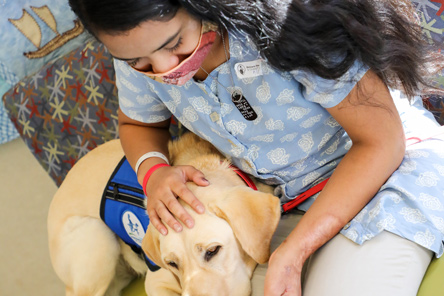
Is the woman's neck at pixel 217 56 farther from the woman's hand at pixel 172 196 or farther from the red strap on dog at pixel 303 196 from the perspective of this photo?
the red strap on dog at pixel 303 196

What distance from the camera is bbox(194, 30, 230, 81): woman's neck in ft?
3.23

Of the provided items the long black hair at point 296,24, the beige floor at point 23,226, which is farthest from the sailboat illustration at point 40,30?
the long black hair at point 296,24

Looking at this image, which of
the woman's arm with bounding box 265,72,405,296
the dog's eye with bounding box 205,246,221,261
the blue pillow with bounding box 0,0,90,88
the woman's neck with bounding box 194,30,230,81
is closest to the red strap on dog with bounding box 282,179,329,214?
the woman's arm with bounding box 265,72,405,296

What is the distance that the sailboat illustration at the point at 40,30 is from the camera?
2.00 meters

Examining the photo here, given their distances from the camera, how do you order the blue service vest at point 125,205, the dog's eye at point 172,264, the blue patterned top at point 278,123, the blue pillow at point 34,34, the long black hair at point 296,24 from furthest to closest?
the blue pillow at point 34,34 → the blue service vest at point 125,205 → the dog's eye at point 172,264 → the blue patterned top at point 278,123 → the long black hair at point 296,24

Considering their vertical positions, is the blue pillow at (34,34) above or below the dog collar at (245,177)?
above

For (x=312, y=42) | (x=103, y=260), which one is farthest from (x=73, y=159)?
(x=312, y=42)

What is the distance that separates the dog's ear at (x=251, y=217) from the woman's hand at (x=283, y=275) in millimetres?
53

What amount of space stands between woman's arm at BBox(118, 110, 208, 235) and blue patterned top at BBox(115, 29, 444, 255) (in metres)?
0.09

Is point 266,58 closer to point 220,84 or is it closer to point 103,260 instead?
point 220,84

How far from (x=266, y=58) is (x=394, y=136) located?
306 mm

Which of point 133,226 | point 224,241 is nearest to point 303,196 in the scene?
point 224,241

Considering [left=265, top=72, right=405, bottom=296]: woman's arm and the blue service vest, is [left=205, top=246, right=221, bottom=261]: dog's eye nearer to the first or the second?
[left=265, top=72, right=405, bottom=296]: woman's arm

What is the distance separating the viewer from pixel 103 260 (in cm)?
145
